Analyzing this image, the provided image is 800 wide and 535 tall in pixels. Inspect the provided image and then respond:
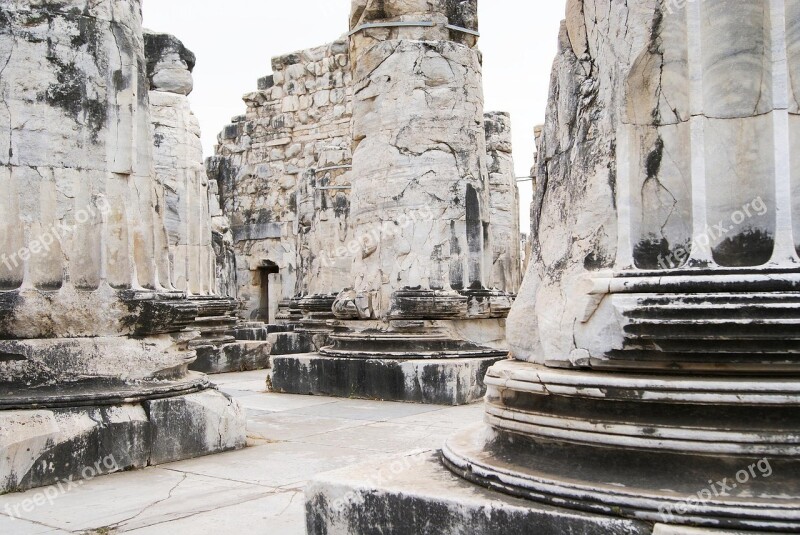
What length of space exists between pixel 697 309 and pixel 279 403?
5.71m

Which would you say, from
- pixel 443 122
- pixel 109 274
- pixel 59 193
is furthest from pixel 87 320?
pixel 443 122

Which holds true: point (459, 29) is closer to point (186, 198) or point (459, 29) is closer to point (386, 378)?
point (386, 378)

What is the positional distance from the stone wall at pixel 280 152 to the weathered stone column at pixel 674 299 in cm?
1514

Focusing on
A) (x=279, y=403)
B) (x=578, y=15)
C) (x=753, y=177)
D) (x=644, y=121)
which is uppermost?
(x=578, y=15)

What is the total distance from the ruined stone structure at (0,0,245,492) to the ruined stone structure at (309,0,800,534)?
215 cm

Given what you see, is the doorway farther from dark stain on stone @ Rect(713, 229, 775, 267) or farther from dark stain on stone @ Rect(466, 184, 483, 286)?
dark stain on stone @ Rect(713, 229, 775, 267)

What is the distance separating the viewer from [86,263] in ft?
16.1

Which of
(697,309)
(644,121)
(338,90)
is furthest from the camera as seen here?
(338,90)

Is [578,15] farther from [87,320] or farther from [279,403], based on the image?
[279,403]

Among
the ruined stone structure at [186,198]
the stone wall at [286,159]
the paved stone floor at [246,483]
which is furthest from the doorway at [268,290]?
the paved stone floor at [246,483]

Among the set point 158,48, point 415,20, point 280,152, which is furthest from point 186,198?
point 280,152

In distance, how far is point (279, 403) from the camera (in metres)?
7.57

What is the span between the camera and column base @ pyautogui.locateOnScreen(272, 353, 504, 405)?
7.38m

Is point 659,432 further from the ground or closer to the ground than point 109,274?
closer to the ground
